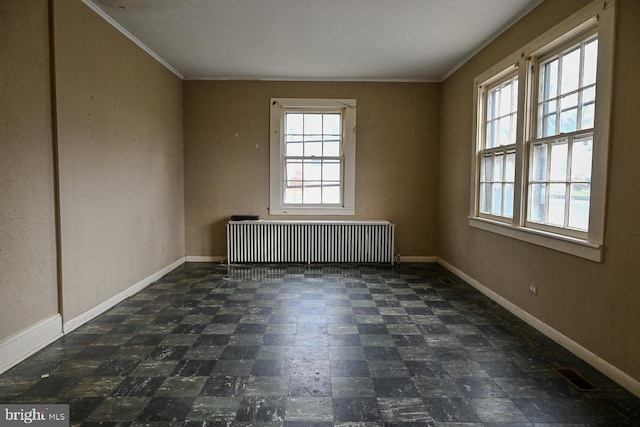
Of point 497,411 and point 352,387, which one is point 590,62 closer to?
point 497,411

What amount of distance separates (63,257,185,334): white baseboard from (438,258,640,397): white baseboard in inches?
160

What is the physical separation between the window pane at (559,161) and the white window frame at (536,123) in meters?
0.32

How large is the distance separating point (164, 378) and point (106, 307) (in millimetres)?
1712

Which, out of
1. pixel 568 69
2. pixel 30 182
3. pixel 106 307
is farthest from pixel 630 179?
pixel 106 307

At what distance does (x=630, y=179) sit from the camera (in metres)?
2.27

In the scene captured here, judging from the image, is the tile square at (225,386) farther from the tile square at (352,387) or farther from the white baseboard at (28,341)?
the white baseboard at (28,341)

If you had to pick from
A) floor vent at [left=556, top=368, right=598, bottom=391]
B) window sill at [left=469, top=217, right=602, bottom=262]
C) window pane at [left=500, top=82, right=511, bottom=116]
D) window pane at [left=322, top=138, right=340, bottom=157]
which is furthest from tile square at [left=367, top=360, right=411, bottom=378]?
window pane at [left=322, top=138, right=340, bottom=157]

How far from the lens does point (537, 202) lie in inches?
132

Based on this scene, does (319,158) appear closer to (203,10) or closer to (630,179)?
(203,10)

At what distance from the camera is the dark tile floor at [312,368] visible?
201cm

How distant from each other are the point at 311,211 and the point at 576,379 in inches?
164

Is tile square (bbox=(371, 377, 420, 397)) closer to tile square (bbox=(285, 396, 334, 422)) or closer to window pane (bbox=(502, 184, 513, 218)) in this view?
tile square (bbox=(285, 396, 334, 422))

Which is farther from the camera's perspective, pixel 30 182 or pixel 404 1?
pixel 404 1

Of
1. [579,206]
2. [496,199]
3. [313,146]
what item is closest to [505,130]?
[496,199]
